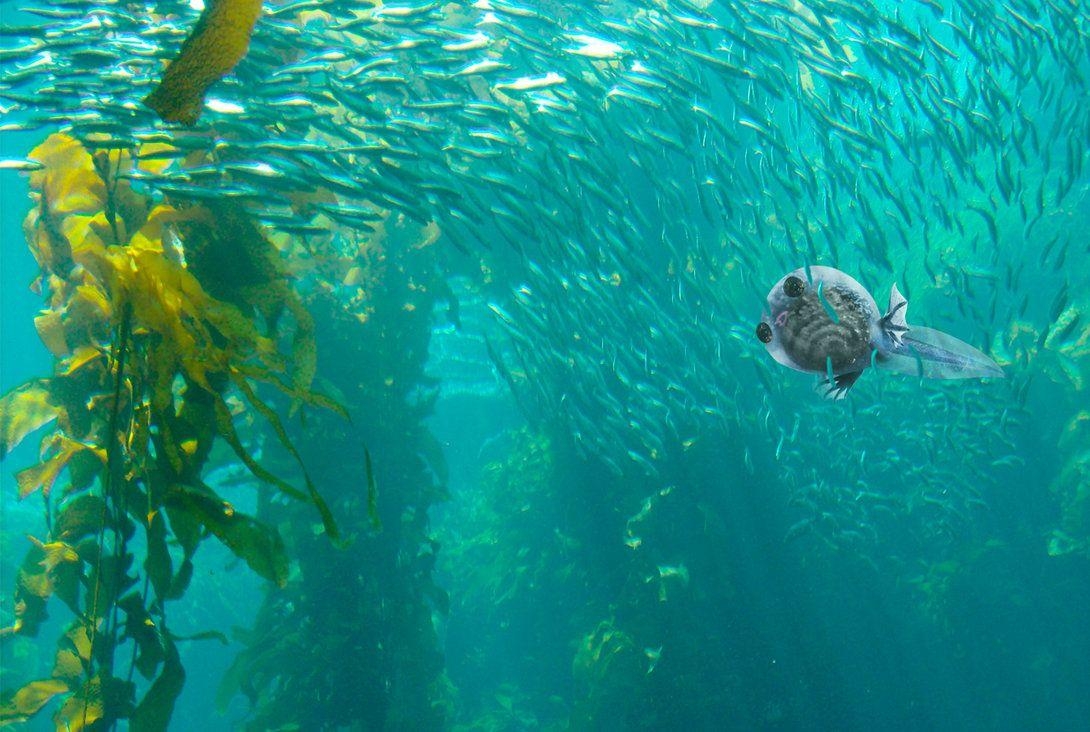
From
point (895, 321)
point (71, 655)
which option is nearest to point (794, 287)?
point (895, 321)

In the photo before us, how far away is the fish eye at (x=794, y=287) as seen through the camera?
1970 millimetres

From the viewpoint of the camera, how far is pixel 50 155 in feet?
17.1

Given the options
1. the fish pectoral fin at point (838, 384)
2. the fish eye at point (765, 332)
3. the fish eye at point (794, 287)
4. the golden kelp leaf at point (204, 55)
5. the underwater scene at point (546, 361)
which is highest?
the golden kelp leaf at point (204, 55)

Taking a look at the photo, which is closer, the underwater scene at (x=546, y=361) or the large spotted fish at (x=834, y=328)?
the large spotted fish at (x=834, y=328)

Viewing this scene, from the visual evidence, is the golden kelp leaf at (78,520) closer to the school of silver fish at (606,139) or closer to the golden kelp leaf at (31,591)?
the golden kelp leaf at (31,591)

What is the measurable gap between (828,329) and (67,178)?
5429mm

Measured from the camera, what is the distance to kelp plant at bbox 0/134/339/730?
293cm

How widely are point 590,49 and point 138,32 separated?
15.9ft

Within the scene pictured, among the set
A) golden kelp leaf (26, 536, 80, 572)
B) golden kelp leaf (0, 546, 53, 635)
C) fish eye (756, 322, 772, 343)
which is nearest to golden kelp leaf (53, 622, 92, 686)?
golden kelp leaf (26, 536, 80, 572)

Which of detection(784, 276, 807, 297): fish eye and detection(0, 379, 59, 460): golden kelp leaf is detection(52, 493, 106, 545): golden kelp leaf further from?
detection(784, 276, 807, 297): fish eye

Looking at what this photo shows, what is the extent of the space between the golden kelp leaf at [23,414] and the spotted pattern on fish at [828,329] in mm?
5353

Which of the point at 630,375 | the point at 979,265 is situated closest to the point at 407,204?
the point at 630,375

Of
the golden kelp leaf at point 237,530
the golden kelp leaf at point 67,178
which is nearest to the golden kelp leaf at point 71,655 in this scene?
the golden kelp leaf at point 237,530

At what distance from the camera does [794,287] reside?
198cm
